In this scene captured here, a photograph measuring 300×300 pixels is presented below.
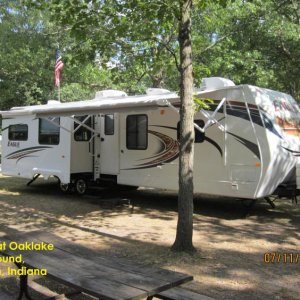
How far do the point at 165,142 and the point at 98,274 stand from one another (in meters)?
6.62

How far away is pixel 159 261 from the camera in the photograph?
19.7 feet

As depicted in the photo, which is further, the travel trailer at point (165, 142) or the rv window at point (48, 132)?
the rv window at point (48, 132)

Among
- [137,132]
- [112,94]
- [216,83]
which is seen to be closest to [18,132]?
[112,94]

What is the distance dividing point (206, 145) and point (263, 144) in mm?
1343

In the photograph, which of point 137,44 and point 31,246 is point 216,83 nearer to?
point 137,44

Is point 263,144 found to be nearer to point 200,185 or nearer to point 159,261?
point 200,185

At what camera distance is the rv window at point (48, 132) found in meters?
12.7

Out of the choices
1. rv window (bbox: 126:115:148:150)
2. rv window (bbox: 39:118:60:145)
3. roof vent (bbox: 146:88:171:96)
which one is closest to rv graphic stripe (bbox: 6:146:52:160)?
rv window (bbox: 39:118:60:145)

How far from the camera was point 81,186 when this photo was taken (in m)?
12.6

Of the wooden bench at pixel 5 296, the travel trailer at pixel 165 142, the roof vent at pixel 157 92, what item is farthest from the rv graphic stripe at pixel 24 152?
the wooden bench at pixel 5 296
